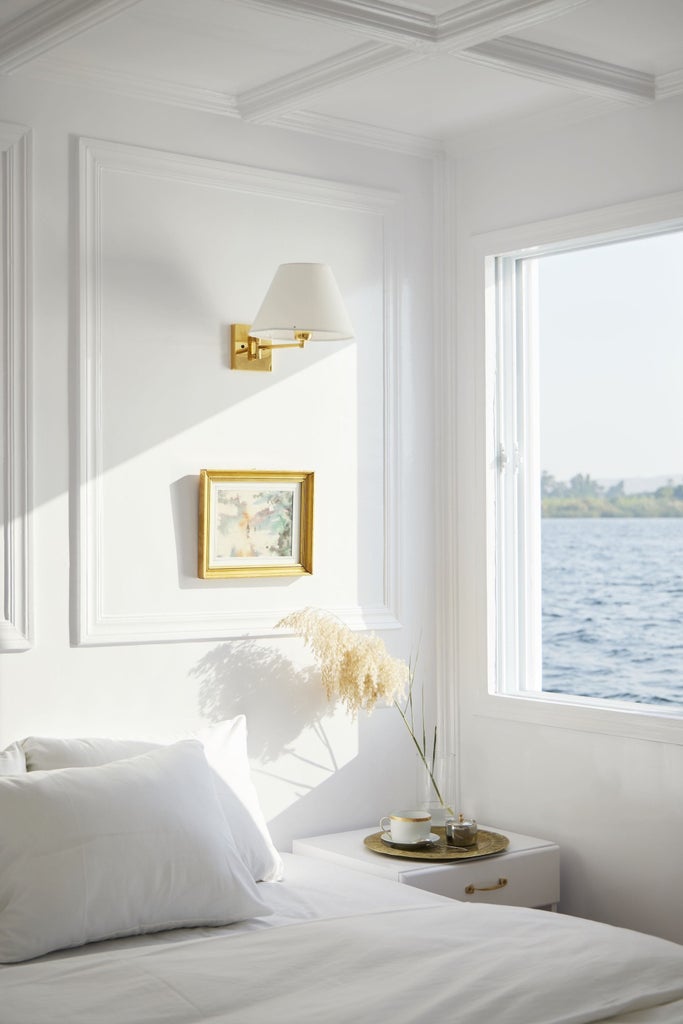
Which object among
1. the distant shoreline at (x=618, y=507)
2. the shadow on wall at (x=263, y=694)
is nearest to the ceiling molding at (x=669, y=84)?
the shadow on wall at (x=263, y=694)

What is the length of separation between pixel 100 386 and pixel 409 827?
4.98 ft

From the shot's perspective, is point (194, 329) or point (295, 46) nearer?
point (295, 46)

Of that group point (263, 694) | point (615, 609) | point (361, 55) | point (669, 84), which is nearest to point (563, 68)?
point (669, 84)

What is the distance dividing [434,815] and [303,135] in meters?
2.12

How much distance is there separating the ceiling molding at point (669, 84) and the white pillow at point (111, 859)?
7.32 feet

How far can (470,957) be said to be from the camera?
2.44 metres

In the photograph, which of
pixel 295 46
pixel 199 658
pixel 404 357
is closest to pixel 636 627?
pixel 404 357

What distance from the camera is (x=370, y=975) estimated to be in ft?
7.75

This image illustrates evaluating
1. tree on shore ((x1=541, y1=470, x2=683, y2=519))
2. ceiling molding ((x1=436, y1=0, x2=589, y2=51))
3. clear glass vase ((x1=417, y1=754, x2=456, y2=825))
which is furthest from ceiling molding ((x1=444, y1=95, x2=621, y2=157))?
tree on shore ((x1=541, y1=470, x2=683, y2=519))

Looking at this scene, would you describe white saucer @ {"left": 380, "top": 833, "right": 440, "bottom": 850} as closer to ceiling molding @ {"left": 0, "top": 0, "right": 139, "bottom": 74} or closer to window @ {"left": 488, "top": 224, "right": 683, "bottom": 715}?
window @ {"left": 488, "top": 224, "right": 683, "bottom": 715}

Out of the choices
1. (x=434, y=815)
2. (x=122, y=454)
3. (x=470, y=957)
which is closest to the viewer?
(x=470, y=957)

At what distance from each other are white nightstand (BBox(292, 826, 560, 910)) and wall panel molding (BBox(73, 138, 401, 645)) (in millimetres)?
662

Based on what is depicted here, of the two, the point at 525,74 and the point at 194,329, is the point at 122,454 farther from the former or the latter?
the point at 525,74

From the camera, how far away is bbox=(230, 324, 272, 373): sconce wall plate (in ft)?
11.9
